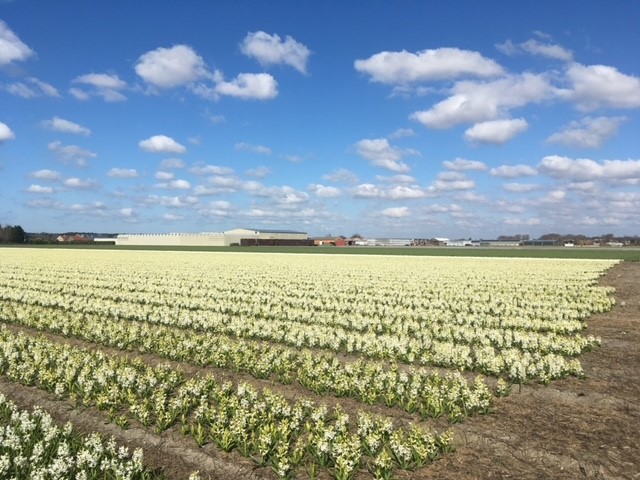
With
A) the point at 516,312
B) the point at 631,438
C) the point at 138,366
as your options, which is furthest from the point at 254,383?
the point at 516,312

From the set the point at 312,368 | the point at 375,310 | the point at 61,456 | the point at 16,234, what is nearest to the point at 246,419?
the point at 61,456

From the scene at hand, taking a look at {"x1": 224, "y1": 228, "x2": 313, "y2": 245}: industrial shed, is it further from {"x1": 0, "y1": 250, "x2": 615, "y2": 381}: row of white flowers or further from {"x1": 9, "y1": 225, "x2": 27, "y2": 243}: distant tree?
{"x1": 0, "y1": 250, "x2": 615, "y2": 381}: row of white flowers

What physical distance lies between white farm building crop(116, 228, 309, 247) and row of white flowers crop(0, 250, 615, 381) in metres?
117

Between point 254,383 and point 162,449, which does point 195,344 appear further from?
point 162,449

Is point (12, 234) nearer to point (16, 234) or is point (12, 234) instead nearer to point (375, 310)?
point (16, 234)

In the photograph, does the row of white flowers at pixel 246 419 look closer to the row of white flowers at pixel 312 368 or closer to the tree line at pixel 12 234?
the row of white flowers at pixel 312 368

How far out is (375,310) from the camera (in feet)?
66.1

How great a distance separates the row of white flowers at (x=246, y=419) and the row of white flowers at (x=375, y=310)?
177 inches

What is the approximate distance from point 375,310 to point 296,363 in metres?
8.15

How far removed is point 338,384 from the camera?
1034cm

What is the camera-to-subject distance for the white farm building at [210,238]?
15000 centimetres

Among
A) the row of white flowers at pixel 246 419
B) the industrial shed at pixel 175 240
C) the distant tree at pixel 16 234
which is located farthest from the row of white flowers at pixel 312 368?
the distant tree at pixel 16 234

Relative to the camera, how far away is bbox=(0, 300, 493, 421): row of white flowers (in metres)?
9.52

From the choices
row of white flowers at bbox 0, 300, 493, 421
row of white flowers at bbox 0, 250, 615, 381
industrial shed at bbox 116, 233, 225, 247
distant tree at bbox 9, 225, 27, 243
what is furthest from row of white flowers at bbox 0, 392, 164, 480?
distant tree at bbox 9, 225, 27, 243
